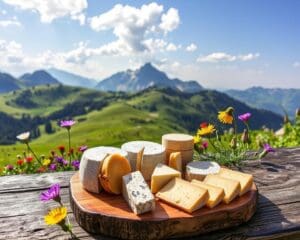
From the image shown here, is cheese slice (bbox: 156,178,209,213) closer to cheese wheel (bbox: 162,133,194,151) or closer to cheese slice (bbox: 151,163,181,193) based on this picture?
cheese slice (bbox: 151,163,181,193)

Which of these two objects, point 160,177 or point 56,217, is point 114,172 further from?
point 56,217

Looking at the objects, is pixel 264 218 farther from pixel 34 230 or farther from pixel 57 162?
pixel 57 162

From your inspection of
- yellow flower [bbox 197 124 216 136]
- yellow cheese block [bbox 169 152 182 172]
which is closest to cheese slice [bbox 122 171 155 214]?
yellow cheese block [bbox 169 152 182 172]

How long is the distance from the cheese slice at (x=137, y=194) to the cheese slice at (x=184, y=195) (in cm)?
24

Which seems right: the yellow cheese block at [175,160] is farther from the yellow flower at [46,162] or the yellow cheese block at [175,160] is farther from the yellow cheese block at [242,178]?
the yellow flower at [46,162]

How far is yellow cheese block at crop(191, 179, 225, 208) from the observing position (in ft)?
10.3

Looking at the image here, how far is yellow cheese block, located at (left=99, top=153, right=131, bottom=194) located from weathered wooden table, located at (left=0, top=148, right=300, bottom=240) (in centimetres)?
43

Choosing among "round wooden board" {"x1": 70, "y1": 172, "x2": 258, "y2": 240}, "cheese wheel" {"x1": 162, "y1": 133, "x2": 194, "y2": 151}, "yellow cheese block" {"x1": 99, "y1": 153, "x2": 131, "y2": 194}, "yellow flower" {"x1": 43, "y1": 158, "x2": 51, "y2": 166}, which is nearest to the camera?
"round wooden board" {"x1": 70, "y1": 172, "x2": 258, "y2": 240}

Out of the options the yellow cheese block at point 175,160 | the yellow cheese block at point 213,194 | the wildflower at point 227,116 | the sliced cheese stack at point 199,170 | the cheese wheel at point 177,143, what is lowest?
the yellow cheese block at point 213,194

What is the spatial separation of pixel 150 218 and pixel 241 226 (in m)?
0.87

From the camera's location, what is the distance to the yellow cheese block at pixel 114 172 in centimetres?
325

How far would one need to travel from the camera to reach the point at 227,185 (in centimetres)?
339

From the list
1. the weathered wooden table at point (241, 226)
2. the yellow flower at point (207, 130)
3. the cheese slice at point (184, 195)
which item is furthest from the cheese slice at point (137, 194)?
Answer: the yellow flower at point (207, 130)

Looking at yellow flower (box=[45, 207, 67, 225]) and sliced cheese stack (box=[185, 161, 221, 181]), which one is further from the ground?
sliced cheese stack (box=[185, 161, 221, 181])
